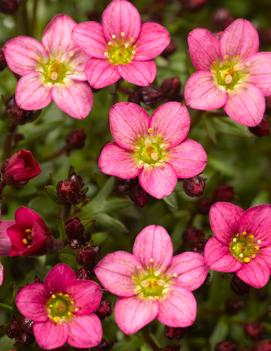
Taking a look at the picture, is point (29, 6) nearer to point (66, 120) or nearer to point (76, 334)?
point (66, 120)

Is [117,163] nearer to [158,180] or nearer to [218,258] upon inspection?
[158,180]

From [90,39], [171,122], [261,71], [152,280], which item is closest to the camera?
[152,280]

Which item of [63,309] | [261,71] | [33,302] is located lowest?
[63,309]

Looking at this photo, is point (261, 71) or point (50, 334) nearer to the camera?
point (50, 334)

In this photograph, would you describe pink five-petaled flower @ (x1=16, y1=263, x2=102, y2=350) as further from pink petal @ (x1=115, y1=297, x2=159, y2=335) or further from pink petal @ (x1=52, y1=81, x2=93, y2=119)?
pink petal @ (x1=52, y1=81, x2=93, y2=119)

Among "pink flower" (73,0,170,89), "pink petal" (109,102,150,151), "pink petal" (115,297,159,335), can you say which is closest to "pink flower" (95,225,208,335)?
"pink petal" (115,297,159,335)

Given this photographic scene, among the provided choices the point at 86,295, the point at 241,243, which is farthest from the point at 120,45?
the point at 86,295
